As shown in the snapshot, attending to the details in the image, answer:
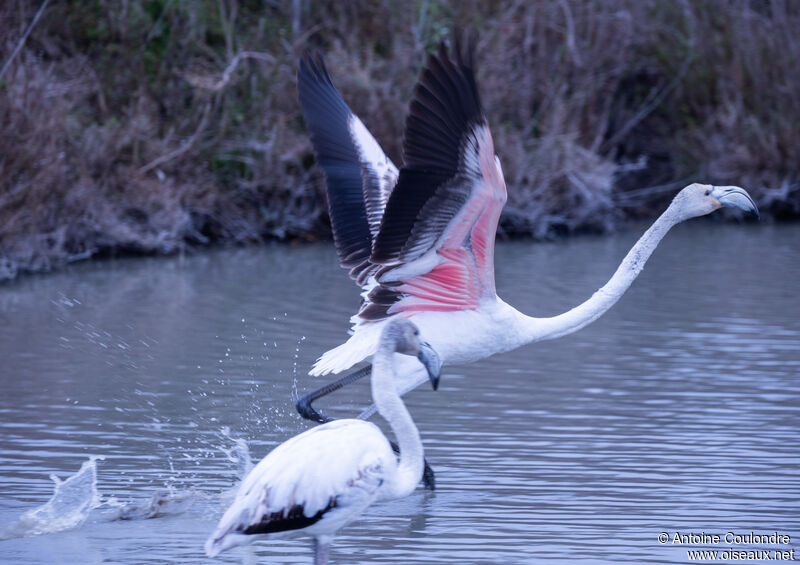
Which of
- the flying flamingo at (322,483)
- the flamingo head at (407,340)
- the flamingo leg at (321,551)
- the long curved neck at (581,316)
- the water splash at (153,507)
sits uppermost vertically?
the flamingo head at (407,340)

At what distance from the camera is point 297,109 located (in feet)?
58.3

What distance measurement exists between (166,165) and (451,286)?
33.9ft

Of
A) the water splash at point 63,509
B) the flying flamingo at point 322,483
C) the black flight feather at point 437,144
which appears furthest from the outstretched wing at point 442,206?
the water splash at point 63,509

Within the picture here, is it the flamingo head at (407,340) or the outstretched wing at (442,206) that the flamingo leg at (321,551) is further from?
the outstretched wing at (442,206)

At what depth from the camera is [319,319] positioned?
10812 mm

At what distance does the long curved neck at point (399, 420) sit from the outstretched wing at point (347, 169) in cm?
226

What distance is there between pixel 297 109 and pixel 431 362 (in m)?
13.3

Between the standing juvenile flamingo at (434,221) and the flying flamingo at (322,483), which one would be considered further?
the standing juvenile flamingo at (434,221)

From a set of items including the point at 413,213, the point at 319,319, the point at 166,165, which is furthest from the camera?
the point at 166,165

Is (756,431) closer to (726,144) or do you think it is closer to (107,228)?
(107,228)

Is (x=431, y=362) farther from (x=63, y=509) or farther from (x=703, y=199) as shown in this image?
(x=703, y=199)

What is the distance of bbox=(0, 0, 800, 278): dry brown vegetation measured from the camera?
14.9m

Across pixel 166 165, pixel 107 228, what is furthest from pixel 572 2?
pixel 107 228

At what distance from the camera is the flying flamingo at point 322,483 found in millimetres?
4402
